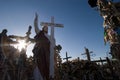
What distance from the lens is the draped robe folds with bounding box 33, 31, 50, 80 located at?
4.44 meters

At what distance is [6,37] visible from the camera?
6.34 meters

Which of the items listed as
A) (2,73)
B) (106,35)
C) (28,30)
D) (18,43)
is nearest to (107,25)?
(106,35)

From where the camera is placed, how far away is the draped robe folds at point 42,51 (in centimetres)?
444

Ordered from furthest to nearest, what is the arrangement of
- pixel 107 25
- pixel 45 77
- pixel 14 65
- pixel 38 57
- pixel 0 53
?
pixel 14 65 < pixel 0 53 < pixel 107 25 < pixel 38 57 < pixel 45 77

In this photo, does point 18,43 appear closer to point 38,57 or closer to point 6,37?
point 6,37

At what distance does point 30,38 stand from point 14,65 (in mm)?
1243

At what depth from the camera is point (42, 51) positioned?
4707 millimetres

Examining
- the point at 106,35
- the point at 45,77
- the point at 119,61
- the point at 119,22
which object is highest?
the point at 119,22

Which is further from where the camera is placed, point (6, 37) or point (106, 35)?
point (6, 37)

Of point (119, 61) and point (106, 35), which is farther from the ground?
point (106, 35)

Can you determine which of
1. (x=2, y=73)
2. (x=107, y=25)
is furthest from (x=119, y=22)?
(x=2, y=73)

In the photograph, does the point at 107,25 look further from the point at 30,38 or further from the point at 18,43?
the point at 18,43

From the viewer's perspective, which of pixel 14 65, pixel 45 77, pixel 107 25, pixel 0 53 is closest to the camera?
pixel 45 77

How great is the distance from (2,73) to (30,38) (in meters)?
1.70
